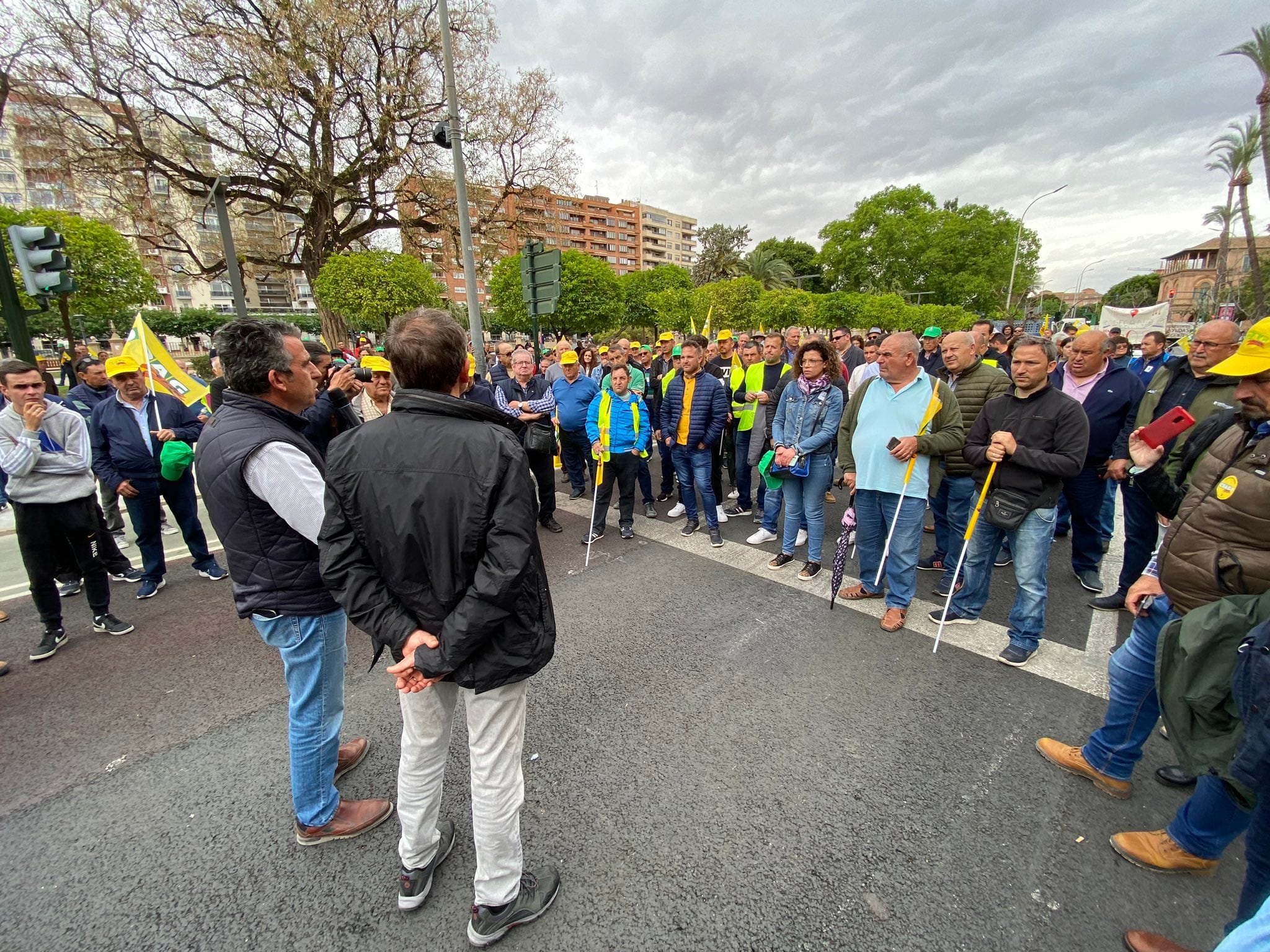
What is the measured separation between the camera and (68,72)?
1365 cm

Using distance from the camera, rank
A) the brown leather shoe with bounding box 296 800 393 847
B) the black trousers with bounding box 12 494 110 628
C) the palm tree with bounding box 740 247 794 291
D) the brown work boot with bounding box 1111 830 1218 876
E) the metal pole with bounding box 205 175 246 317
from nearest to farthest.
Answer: the brown work boot with bounding box 1111 830 1218 876 → the brown leather shoe with bounding box 296 800 393 847 → the black trousers with bounding box 12 494 110 628 → the metal pole with bounding box 205 175 246 317 → the palm tree with bounding box 740 247 794 291

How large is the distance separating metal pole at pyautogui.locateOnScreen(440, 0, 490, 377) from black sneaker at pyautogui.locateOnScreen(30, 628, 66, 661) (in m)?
6.29

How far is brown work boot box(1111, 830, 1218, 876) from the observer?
1.96 metres

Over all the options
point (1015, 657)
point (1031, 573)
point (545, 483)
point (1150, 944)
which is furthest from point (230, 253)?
point (1150, 944)

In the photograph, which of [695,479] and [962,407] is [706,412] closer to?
[695,479]

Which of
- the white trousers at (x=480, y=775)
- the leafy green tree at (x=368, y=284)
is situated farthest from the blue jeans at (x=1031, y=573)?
the leafy green tree at (x=368, y=284)

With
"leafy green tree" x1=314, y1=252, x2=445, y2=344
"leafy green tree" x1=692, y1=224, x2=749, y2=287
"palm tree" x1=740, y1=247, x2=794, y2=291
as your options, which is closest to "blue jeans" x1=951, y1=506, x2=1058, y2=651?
"leafy green tree" x1=314, y1=252, x2=445, y2=344

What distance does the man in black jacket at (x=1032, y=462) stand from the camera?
3.21m

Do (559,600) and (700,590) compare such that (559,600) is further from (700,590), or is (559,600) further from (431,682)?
(431,682)

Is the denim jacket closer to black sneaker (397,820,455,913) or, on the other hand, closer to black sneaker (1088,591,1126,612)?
black sneaker (1088,591,1126,612)

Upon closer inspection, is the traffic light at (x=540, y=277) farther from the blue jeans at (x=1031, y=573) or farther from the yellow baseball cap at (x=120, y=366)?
the blue jeans at (x=1031, y=573)

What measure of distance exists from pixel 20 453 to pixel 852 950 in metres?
5.33

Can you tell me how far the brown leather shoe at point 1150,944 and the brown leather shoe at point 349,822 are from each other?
2.76m

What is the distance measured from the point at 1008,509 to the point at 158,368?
7.01 m
